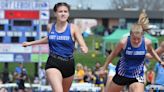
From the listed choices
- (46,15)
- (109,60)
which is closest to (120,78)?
(109,60)

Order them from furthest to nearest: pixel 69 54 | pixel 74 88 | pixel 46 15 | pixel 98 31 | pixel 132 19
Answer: pixel 132 19
pixel 98 31
pixel 46 15
pixel 74 88
pixel 69 54

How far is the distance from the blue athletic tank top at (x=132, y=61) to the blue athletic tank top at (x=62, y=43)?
100 centimetres

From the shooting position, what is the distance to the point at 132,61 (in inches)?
394

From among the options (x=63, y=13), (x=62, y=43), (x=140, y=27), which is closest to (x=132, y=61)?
(x=140, y=27)

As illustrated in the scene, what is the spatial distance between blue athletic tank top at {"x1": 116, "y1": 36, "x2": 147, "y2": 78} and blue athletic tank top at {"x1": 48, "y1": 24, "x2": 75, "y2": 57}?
1.00 m

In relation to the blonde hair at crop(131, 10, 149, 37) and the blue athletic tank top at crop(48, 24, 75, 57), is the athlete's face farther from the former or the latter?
the blonde hair at crop(131, 10, 149, 37)

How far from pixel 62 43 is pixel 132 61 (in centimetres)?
133

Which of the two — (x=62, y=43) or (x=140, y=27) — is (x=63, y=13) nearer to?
(x=62, y=43)

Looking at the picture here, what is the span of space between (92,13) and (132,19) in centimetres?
624

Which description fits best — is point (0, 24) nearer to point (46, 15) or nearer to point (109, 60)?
point (46, 15)

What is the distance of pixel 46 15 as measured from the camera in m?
23.3

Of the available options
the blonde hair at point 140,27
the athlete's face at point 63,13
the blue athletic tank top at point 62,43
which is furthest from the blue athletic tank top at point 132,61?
the athlete's face at point 63,13

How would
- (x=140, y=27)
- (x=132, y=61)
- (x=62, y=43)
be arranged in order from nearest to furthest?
(x=62, y=43)
(x=140, y=27)
(x=132, y=61)

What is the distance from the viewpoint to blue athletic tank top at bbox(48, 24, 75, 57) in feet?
31.3
